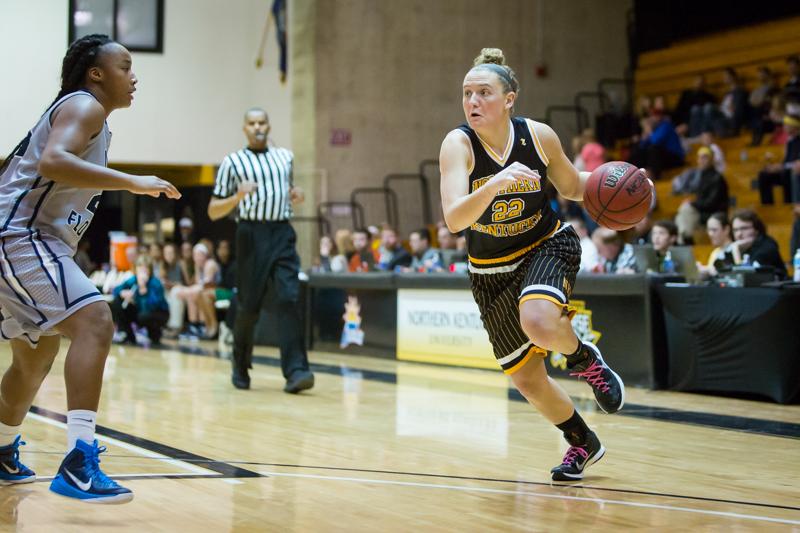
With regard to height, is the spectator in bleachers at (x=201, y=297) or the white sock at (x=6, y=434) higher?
the spectator in bleachers at (x=201, y=297)

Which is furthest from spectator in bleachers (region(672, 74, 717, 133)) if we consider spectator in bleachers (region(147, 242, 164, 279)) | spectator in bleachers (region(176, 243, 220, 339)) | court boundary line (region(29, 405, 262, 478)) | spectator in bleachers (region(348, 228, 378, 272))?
court boundary line (region(29, 405, 262, 478))

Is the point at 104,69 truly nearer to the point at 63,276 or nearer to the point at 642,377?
the point at 63,276

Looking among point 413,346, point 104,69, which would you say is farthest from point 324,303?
point 104,69

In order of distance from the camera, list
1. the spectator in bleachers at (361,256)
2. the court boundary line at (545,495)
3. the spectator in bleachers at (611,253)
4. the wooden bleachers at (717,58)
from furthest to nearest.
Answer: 1. the wooden bleachers at (717,58)
2. the spectator in bleachers at (361,256)
3. the spectator in bleachers at (611,253)
4. the court boundary line at (545,495)

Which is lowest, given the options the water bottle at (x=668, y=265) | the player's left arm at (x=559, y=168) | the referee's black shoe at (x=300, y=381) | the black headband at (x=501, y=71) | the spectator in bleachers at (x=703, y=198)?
the referee's black shoe at (x=300, y=381)

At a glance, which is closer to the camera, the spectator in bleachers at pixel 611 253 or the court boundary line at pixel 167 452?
the court boundary line at pixel 167 452

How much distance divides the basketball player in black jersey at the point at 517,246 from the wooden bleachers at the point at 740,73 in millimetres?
8595

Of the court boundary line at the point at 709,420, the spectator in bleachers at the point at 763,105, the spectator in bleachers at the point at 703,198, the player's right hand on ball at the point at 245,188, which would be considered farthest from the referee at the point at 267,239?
the spectator in bleachers at the point at 763,105

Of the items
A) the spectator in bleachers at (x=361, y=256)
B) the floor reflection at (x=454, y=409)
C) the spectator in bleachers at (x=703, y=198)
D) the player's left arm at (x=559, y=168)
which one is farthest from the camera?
the spectator in bleachers at (x=361, y=256)

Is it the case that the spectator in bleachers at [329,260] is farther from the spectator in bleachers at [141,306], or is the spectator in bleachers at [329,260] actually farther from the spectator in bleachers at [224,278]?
the spectator in bleachers at [141,306]

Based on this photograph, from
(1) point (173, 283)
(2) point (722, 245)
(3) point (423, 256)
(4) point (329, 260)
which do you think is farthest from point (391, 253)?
(2) point (722, 245)

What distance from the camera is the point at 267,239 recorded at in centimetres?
850

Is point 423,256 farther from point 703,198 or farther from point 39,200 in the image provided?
point 39,200

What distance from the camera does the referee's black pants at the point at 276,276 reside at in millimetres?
8391
